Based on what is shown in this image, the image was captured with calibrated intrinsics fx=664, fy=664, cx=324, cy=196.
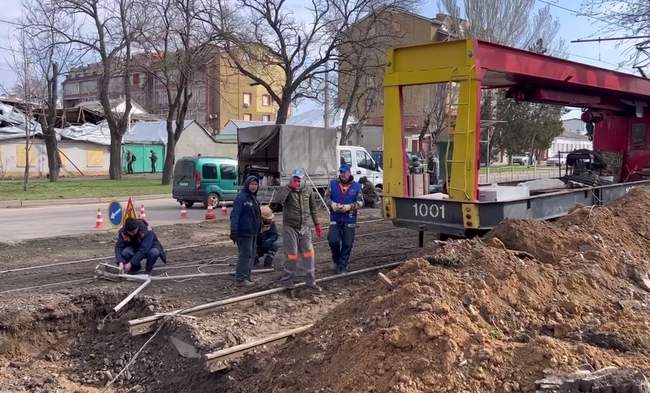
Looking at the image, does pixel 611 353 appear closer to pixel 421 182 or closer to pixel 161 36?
pixel 421 182

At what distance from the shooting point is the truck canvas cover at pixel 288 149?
1952 centimetres

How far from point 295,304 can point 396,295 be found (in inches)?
110

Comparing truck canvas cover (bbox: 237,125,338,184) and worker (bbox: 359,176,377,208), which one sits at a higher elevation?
truck canvas cover (bbox: 237,125,338,184)

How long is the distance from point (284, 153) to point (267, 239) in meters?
9.43

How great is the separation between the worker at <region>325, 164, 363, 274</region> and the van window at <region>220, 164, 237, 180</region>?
42.3 feet

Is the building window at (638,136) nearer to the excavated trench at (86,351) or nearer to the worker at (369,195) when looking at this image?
the worker at (369,195)

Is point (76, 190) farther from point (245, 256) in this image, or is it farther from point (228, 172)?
point (245, 256)

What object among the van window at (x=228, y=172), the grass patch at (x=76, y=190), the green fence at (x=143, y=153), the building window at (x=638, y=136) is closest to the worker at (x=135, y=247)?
the building window at (x=638, y=136)

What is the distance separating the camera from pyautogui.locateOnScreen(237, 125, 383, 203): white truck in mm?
19500

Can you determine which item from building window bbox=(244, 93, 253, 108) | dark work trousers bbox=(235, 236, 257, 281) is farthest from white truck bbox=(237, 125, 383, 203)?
building window bbox=(244, 93, 253, 108)

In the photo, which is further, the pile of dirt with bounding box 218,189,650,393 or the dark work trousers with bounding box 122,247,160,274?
the dark work trousers with bounding box 122,247,160,274

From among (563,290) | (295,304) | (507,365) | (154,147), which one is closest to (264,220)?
(295,304)

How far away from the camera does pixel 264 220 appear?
10.1 metres

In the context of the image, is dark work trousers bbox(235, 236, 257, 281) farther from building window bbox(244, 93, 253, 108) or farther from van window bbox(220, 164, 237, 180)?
building window bbox(244, 93, 253, 108)
